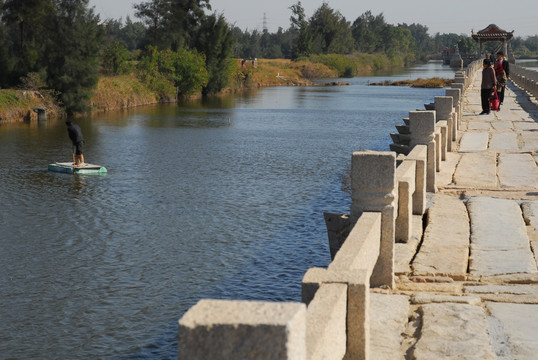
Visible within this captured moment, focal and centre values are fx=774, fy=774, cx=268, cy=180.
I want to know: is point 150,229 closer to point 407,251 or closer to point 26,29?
point 407,251

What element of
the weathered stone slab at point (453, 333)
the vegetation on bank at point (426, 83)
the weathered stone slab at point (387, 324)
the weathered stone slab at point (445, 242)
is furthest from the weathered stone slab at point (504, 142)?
the vegetation on bank at point (426, 83)

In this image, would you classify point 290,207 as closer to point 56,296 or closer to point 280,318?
point 56,296

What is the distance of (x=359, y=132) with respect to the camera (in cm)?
3859

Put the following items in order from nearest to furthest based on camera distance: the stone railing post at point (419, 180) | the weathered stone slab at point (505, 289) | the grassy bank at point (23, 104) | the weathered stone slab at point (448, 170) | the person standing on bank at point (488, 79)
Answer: the weathered stone slab at point (505, 289)
the stone railing post at point (419, 180)
the weathered stone slab at point (448, 170)
the person standing on bank at point (488, 79)
the grassy bank at point (23, 104)

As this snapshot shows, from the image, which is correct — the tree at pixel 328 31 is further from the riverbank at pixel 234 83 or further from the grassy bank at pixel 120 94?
the grassy bank at pixel 120 94

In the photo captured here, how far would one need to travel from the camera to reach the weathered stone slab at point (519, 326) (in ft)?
20.1

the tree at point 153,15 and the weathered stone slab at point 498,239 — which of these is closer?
the weathered stone slab at point 498,239

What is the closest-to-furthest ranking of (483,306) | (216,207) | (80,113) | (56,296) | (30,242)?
(483,306)
(56,296)
(30,242)
(216,207)
(80,113)

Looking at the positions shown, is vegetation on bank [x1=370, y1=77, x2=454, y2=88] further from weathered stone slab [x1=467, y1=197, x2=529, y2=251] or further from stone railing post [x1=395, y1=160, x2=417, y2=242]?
stone railing post [x1=395, y1=160, x2=417, y2=242]

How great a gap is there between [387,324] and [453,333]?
0.58 meters

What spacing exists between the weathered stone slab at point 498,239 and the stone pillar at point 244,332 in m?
5.55

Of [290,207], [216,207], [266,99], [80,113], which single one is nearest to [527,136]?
[290,207]

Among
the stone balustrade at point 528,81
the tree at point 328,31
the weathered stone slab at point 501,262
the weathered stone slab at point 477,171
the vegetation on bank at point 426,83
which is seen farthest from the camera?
the tree at point 328,31

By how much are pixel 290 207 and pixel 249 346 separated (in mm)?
16793
